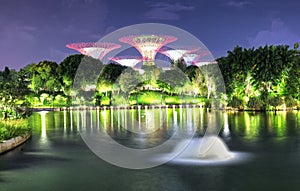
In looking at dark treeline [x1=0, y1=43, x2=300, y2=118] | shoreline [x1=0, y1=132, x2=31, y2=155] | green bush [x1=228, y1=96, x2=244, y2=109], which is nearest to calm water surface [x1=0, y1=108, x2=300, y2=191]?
shoreline [x1=0, y1=132, x2=31, y2=155]

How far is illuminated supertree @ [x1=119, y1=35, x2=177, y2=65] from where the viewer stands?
49656 millimetres

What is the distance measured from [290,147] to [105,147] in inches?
231

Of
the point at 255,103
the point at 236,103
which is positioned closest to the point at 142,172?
the point at 255,103

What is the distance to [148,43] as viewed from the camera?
51750 mm

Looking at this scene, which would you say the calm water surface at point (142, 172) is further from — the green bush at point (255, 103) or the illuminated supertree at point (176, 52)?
the illuminated supertree at point (176, 52)

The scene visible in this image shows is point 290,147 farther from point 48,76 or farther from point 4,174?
point 48,76

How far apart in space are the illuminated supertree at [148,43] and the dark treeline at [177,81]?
6.11 feet

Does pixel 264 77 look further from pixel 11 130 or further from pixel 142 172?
pixel 142 172

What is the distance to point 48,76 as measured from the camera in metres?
57.3

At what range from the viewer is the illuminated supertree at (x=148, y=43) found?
4966cm

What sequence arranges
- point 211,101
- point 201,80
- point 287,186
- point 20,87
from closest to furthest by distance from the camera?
point 287,186 < point 20,87 < point 211,101 < point 201,80

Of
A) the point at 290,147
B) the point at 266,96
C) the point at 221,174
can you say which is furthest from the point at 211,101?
the point at 221,174

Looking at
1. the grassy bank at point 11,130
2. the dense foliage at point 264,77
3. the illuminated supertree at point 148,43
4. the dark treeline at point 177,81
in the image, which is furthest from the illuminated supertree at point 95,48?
the grassy bank at point 11,130

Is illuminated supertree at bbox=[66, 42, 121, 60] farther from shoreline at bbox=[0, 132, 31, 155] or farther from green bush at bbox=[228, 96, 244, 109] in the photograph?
shoreline at bbox=[0, 132, 31, 155]
